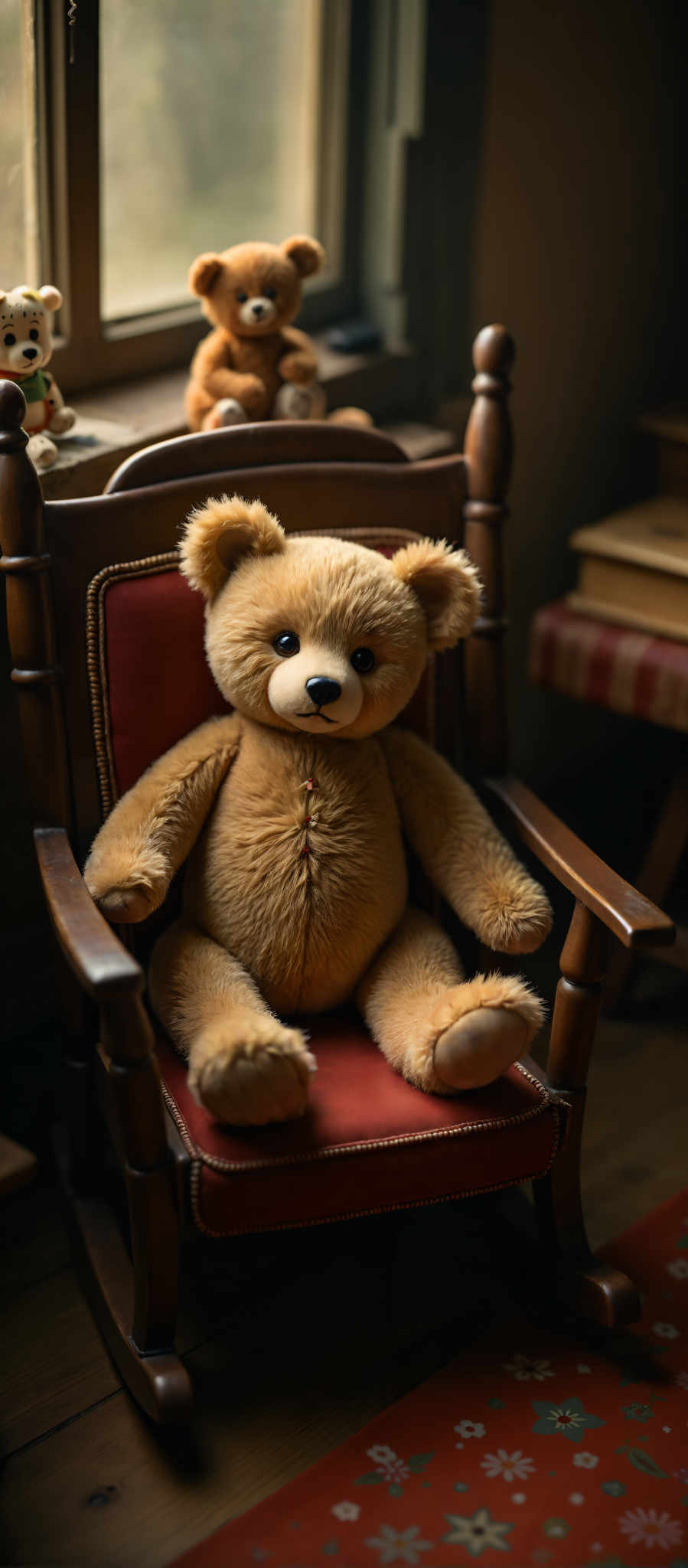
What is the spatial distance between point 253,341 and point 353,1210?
101 cm

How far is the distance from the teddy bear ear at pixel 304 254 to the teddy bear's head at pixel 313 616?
42 cm

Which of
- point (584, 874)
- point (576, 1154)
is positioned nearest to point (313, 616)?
point (584, 874)

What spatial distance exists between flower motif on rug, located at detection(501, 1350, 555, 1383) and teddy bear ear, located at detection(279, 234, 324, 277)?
1277 millimetres

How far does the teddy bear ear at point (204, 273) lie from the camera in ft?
5.33

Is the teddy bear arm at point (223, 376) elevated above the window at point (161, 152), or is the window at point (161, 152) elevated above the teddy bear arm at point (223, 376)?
the window at point (161, 152)

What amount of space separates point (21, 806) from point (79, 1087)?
399 mm

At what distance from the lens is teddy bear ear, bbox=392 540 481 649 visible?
56.9 inches

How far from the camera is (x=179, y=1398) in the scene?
4.41 ft

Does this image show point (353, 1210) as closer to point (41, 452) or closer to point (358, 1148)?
point (358, 1148)

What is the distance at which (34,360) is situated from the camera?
4.99 ft

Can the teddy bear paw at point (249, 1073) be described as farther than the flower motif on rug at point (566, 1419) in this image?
No

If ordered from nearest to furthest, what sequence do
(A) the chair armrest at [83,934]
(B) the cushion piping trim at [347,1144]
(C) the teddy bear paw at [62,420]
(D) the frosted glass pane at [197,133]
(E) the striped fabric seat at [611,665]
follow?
(A) the chair armrest at [83,934] → (B) the cushion piping trim at [347,1144] → (C) the teddy bear paw at [62,420] → (D) the frosted glass pane at [197,133] → (E) the striped fabric seat at [611,665]

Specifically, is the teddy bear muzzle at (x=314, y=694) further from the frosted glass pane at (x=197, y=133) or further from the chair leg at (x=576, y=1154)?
the frosted glass pane at (x=197, y=133)

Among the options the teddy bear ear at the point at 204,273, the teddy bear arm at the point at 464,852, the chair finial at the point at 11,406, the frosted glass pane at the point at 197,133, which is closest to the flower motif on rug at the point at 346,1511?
the teddy bear arm at the point at 464,852
